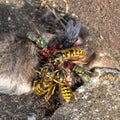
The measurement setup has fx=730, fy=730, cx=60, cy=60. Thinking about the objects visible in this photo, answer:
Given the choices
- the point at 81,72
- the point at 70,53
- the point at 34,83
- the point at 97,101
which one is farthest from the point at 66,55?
the point at 97,101

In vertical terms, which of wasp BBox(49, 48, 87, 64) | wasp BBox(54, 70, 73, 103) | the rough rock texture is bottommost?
the rough rock texture

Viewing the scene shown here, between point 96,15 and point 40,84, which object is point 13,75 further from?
point 96,15

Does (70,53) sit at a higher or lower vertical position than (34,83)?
higher

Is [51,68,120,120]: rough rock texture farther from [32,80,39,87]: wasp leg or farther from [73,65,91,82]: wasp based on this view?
[32,80,39,87]: wasp leg

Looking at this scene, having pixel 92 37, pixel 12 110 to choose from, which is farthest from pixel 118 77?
pixel 12 110

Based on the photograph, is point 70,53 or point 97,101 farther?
point 97,101

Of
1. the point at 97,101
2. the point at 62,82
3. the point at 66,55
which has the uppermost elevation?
the point at 66,55

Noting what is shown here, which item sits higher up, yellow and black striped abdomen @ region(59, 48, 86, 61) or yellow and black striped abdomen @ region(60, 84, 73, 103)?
yellow and black striped abdomen @ region(59, 48, 86, 61)

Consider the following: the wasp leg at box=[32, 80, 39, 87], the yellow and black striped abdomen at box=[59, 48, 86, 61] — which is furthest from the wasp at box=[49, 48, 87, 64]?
the wasp leg at box=[32, 80, 39, 87]

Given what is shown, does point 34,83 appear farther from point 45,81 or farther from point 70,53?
point 70,53

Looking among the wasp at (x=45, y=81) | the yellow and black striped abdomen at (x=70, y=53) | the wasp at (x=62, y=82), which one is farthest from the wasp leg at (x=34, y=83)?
the yellow and black striped abdomen at (x=70, y=53)

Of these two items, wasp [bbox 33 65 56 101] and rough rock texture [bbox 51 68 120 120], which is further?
rough rock texture [bbox 51 68 120 120]
